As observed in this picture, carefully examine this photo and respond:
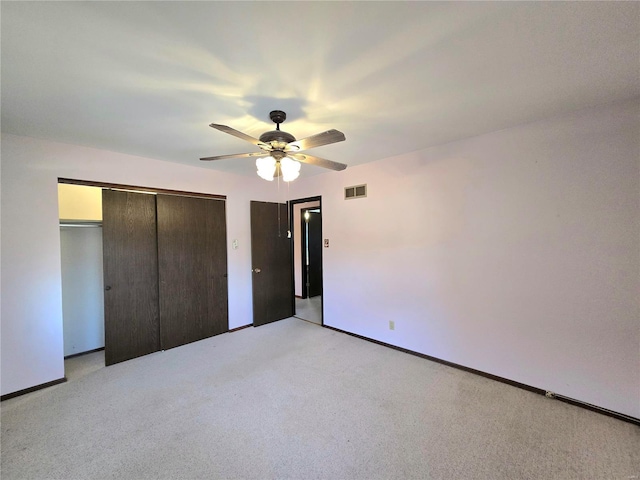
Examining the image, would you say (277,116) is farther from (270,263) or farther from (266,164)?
(270,263)

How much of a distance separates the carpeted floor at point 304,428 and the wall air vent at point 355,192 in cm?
221

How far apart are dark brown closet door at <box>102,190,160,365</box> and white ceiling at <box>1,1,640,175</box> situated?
102 cm

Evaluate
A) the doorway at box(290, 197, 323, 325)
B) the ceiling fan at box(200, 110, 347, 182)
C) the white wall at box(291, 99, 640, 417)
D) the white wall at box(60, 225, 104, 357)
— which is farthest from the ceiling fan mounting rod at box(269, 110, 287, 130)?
A: the doorway at box(290, 197, 323, 325)

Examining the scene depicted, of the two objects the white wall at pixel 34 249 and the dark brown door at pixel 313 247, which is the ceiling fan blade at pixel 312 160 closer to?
the white wall at pixel 34 249

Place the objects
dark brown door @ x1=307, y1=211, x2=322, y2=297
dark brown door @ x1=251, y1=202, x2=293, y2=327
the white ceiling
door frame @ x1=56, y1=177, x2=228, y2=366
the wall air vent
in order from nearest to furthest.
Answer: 1. the white ceiling
2. door frame @ x1=56, y1=177, x2=228, y2=366
3. the wall air vent
4. dark brown door @ x1=251, y1=202, x2=293, y2=327
5. dark brown door @ x1=307, y1=211, x2=322, y2=297

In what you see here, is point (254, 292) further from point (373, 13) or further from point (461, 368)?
point (373, 13)

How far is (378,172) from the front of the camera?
11.5 feet

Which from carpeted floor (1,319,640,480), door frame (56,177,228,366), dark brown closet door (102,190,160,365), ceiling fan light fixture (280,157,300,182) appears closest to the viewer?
carpeted floor (1,319,640,480)

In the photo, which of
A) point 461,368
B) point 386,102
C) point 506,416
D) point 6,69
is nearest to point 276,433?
point 506,416

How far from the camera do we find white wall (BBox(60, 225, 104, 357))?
3.27m

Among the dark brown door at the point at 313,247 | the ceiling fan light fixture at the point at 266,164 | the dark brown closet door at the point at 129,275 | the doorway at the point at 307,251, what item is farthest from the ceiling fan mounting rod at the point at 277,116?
the dark brown door at the point at 313,247

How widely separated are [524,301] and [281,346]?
2.80m

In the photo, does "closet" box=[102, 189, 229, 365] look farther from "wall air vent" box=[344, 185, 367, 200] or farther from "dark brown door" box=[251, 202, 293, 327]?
"wall air vent" box=[344, 185, 367, 200]

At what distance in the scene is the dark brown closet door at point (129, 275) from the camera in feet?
10.0
